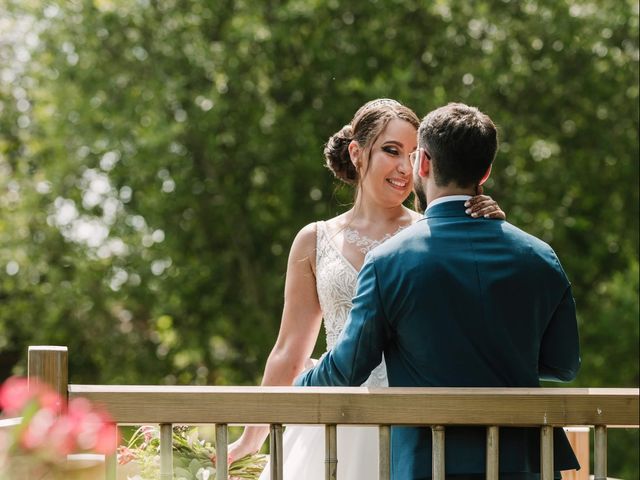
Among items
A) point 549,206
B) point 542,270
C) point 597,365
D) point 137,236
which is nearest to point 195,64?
point 137,236

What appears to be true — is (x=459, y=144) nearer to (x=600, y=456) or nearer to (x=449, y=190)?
(x=449, y=190)

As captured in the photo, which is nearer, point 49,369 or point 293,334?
point 49,369

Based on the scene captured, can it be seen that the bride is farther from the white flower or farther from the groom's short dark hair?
the groom's short dark hair

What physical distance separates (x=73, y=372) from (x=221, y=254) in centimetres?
268

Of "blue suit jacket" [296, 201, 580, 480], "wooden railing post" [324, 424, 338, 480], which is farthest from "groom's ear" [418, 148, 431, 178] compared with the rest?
"wooden railing post" [324, 424, 338, 480]

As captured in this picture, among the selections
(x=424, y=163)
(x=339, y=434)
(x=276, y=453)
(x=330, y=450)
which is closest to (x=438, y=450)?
(x=330, y=450)

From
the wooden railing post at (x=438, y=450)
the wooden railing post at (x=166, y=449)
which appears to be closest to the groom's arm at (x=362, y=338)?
the wooden railing post at (x=438, y=450)

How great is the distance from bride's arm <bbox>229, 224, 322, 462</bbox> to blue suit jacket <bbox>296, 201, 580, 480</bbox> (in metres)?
0.90

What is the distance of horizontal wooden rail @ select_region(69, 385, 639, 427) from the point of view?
2125 mm

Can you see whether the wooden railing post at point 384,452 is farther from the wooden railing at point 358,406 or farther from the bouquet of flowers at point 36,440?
the bouquet of flowers at point 36,440

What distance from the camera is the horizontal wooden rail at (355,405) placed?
212 cm

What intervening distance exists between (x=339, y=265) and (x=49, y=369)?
4.14ft

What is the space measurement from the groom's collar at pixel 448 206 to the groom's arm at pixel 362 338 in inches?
7.3

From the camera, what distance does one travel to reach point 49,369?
2.11 m
